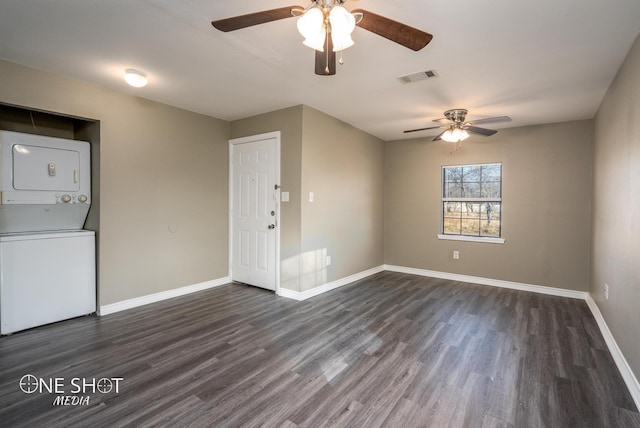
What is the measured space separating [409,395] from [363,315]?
1.40 m

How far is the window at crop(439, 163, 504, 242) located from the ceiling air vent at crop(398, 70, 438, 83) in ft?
8.30

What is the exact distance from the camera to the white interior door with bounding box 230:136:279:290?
13.5 feet

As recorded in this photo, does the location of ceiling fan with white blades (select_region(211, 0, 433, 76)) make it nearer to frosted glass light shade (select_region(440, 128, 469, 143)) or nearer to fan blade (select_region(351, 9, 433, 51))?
fan blade (select_region(351, 9, 433, 51))

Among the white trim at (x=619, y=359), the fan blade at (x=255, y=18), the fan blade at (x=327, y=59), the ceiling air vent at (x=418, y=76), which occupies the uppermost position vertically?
the ceiling air vent at (x=418, y=76)

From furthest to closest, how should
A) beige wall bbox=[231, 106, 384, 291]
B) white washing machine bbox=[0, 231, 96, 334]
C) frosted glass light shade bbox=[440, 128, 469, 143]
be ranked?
beige wall bbox=[231, 106, 384, 291], frosted glass light shade bbox=[440, 128, 469, 143], white washing machine bbox=[0, 231, 96, 334]

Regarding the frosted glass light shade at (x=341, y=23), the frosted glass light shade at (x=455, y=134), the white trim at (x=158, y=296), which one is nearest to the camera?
the frosted glass light shade at (x=341, y=23)

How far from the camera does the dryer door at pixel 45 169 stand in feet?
9.30

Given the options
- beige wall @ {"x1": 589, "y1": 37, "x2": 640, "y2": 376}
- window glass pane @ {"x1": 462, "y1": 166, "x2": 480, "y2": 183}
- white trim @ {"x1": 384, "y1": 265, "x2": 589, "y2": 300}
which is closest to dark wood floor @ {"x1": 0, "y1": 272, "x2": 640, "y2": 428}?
beige wall @ {"x1": 589, "y1": 37, "x2": 640, "y2": 376}

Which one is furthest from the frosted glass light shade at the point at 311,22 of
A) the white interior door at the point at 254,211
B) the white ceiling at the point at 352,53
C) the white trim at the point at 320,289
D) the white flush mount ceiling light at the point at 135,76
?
the white trim at the point at 320,289

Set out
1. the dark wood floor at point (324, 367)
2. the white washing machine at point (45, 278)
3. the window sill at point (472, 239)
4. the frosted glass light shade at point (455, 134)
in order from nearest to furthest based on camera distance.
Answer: the dark wood floor at point (324, 367) < the white washing machine at point (45, 278) < the frosted glass light shade at point (455, 134) < the window sill at point (472, 239)

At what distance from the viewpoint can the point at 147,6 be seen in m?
1.91

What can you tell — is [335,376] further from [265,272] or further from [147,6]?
[147,6]

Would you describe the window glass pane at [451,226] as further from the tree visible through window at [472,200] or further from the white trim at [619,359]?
the white trim at [619,359]

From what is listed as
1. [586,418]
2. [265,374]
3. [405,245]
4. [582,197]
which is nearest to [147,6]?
[265,374]
